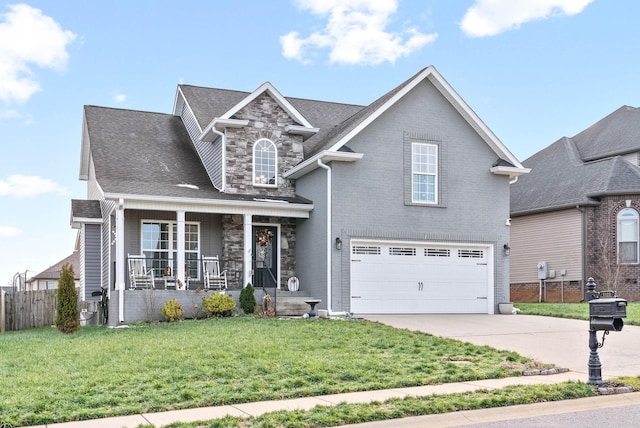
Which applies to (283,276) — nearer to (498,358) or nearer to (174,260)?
(174,260)

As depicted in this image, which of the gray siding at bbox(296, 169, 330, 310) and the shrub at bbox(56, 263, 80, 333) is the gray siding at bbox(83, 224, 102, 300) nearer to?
the shrub at bbox(56, 263, 80, 333)

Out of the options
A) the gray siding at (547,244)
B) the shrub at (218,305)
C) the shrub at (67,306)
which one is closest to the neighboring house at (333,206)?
the shrub at (218,305)

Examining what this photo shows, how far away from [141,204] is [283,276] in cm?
518

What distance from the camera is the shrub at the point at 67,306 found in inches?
711

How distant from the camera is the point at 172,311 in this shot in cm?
1855

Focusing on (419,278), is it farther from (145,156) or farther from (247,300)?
(145,156)

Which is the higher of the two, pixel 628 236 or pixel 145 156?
pixel 145 156

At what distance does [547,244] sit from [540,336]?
13900 millimetres

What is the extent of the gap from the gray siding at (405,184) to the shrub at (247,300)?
226 cm

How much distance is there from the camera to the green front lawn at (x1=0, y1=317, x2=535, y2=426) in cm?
859

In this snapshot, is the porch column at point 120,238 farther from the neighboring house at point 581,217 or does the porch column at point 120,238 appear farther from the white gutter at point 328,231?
the neighboring house at point 581,217

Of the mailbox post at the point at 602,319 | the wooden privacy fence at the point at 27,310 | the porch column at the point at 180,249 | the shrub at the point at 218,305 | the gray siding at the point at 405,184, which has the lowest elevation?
the wooden privacy fence at the point at 27,310

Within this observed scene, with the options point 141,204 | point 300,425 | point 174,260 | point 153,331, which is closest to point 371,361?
point 300,425

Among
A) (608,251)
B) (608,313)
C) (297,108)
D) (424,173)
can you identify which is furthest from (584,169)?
(608,313)
